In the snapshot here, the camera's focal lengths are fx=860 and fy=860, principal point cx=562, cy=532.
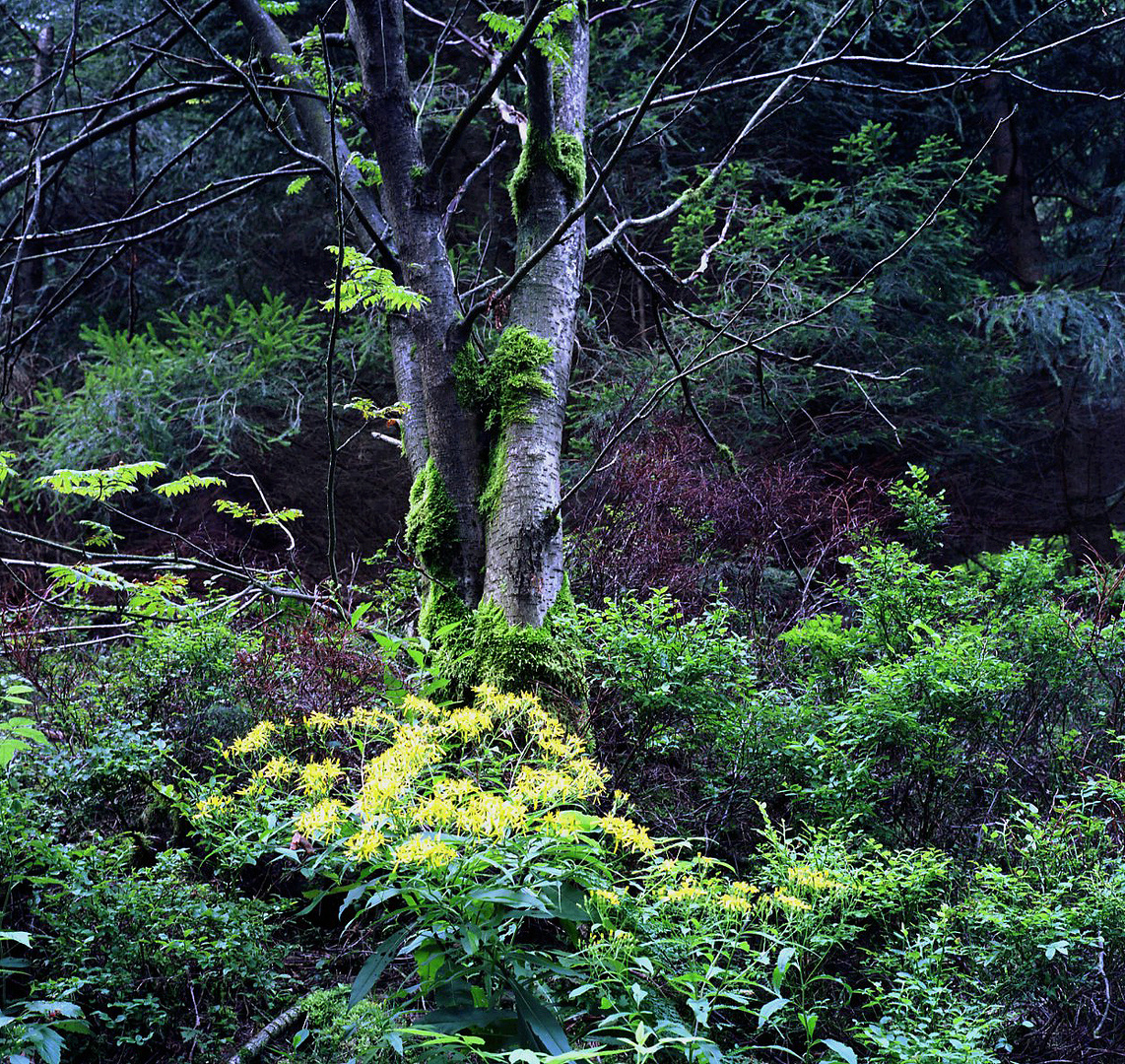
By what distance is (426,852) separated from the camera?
177 centimetres

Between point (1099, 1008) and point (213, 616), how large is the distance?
3.93m

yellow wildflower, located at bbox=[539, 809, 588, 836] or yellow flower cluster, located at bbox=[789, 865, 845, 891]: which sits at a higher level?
yellow wildflower, located at bbox=[539, 809, 588, 836]

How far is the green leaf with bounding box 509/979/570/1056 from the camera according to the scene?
1801 mm

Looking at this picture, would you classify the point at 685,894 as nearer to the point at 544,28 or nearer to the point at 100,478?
the point at 100,478

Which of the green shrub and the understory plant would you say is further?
the green shrub

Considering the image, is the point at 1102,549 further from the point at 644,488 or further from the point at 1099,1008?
the point at 1099,1008

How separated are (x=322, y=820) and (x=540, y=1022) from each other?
64 centimetres

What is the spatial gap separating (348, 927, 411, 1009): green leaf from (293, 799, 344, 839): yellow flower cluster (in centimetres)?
28

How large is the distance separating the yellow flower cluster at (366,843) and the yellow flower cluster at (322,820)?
2.9 inches

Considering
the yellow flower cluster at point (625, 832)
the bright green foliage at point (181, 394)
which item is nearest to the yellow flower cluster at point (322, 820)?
the yellow flower cluster at point (625, 832)

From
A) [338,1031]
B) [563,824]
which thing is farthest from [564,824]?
[338,1031]

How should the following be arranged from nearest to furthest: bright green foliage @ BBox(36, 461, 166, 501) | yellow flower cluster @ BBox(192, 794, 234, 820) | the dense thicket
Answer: the dense thicket
yellow flower cluster @ BBox(192, 794, 234, 820)
bright green foliage @ BBox(36, 461, 166, 501)

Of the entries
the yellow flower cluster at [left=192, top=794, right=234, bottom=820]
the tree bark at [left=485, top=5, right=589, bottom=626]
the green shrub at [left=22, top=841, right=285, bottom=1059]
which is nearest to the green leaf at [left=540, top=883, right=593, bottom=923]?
the yellow flower cluster at [left=192, top=794, right=234, bottom=820]

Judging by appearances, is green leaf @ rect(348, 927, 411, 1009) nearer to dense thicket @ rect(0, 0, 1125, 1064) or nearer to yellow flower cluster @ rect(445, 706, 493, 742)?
dense thicket @ rect(0, 0, 1125, 1064)
